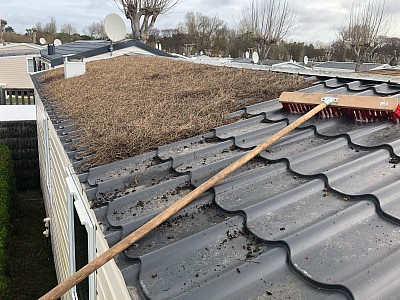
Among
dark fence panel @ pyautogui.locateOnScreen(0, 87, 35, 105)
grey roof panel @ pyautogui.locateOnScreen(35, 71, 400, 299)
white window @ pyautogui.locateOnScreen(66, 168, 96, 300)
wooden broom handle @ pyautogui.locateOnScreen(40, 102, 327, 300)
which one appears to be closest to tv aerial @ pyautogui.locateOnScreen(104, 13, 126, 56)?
dark fence panel @ pyautogui.locateOnScreen(0, 87, 35, 105)

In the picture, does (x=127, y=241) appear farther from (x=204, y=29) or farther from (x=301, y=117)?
(x=204, y=29)

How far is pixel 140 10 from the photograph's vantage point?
25.1m

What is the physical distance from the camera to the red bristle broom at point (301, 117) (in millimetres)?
1691

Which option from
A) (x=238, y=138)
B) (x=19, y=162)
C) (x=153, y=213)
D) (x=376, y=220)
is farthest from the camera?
(x=19, y=162)

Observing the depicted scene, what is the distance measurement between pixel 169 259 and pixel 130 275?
18cm

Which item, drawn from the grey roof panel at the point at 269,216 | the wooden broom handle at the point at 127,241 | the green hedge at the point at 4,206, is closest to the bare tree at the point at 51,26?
the green hedge at the point at 4,206

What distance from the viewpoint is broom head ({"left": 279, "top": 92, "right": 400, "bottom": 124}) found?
284 cm

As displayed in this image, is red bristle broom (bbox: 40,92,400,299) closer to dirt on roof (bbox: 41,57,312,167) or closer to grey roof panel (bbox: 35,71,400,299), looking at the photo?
grey roof panel (bbox: 35,71,400,299)

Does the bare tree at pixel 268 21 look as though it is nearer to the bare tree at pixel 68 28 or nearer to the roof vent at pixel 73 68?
the roof vent at pixel 73 68

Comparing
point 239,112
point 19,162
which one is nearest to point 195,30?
point 19,162

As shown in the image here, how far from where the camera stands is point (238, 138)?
307 cm

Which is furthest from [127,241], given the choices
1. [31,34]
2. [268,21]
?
[31,34]

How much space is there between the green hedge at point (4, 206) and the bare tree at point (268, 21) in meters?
24.2

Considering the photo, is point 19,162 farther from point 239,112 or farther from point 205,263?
point 205,263
